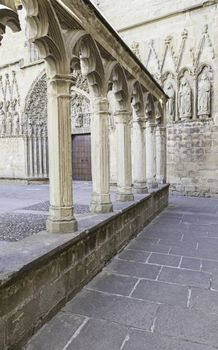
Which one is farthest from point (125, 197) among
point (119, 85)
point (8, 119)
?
point (8, 119)

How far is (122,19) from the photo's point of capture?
8.98 m

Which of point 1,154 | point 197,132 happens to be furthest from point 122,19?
point 1,154

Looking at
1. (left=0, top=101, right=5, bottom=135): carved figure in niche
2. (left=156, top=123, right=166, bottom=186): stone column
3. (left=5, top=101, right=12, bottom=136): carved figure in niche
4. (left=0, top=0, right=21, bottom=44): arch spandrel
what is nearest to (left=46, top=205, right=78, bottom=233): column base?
(left=0, top=0, right=21, bottom=44): arch spandrel

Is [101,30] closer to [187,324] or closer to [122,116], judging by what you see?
[122,116]

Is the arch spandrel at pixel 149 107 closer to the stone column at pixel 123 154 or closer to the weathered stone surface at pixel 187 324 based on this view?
the stone column at pixel 123 154

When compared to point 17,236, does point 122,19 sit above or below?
above

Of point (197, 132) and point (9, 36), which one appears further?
point (9, 36)

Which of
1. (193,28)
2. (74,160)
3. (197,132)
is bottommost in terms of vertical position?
(74,160)

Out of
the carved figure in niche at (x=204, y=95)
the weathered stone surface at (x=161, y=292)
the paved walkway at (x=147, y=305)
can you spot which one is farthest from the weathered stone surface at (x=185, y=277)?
the carved figure in niche at (x=204, y=95)

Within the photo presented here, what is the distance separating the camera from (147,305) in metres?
2.30

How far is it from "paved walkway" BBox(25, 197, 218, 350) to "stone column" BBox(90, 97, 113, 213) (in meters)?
0.68

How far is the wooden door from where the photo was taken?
32.8ft

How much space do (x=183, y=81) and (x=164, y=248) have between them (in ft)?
19.0

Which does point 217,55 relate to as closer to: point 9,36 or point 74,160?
point 74,160
